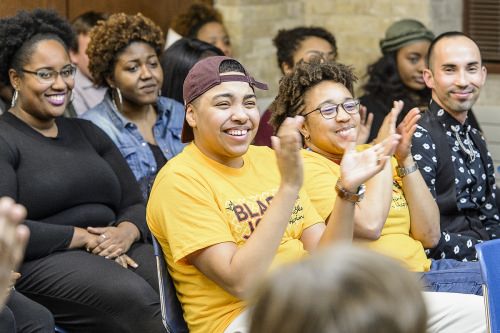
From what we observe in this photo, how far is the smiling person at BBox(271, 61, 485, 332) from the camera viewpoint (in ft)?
11.0

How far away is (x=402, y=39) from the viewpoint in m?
5.65

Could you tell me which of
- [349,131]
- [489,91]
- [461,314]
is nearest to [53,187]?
[349,131]

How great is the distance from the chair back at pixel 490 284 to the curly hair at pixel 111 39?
2.30 metres

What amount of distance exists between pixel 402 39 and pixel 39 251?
285 cm

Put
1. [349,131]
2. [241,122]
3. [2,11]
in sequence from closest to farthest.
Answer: [241,122], [349,131], [2,11]

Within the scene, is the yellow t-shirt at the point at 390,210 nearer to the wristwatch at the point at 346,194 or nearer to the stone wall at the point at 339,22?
the wristwatch at the point at 346,194

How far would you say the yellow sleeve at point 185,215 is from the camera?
2836 mm

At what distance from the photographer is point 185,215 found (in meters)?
2.88

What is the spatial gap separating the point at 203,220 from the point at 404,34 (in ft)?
10.3

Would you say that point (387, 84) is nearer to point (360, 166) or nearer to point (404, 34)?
point (404, 34)

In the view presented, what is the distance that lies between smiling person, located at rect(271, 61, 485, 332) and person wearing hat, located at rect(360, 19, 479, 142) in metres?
1.59

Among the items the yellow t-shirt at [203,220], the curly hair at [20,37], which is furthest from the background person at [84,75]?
the yellow t-shirt at [203,220]

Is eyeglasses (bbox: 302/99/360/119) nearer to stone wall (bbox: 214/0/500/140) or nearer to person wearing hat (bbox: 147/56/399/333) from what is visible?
person wearing hat (bbox: 147/56/399/333)

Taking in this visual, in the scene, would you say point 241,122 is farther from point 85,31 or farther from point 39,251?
point 85,31
